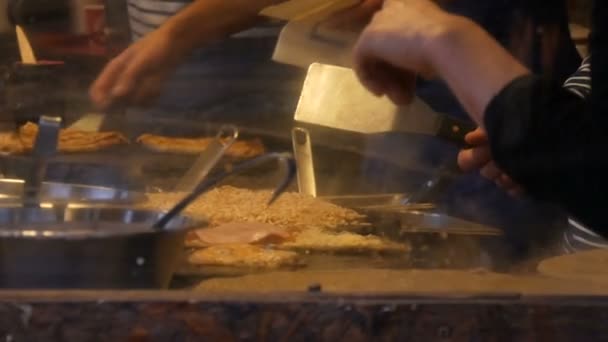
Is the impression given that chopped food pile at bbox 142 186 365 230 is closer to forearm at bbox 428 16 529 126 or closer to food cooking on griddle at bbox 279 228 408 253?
food cooking on griddle at bbox 279 228 408 253

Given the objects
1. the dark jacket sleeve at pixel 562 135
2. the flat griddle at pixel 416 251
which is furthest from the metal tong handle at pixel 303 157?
the dark jacket sleeve at pixel 562 135

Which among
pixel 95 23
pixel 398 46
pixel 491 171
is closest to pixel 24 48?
pixel 95 23

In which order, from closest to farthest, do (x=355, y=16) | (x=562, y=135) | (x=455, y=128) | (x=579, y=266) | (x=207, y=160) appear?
1. (x=562, y=135)
2. (x=579, y=266)
3. (x=355, y=16)
4. (x=455, y=128)
5. (x=207, y=160)

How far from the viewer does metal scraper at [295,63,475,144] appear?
124cm

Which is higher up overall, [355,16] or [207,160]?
[355,16]

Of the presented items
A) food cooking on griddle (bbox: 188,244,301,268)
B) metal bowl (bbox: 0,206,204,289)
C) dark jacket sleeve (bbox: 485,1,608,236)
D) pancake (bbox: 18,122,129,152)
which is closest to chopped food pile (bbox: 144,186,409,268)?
food cooking on griddle (bbox: 188,244,301,268)

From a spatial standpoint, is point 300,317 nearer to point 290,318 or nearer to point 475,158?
point 290,318

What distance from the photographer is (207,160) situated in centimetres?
142

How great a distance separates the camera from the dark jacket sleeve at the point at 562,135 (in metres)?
0.78

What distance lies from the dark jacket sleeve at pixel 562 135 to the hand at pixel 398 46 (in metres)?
0.11

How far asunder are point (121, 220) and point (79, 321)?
16cm

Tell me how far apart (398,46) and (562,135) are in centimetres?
18

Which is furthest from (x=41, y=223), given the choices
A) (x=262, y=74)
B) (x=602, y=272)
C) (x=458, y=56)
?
(x=262, y=74)

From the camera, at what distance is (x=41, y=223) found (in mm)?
964
